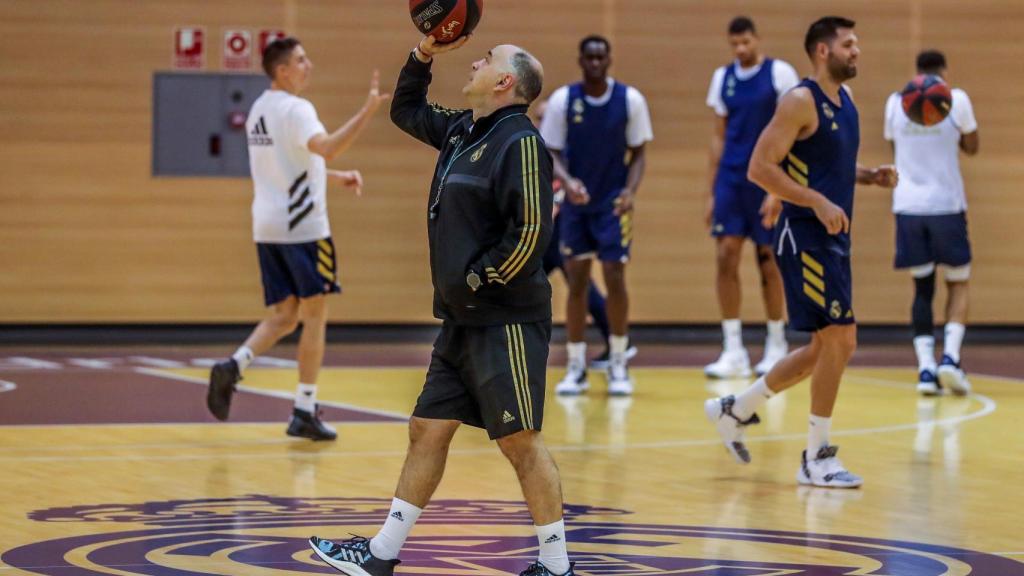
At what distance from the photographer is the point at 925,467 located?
8039 mm

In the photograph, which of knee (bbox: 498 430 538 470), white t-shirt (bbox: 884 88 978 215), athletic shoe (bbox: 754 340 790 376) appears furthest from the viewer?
athletic shoe (bbox: 754 340 790 376)

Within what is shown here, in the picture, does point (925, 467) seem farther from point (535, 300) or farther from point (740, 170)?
point (740, 170)

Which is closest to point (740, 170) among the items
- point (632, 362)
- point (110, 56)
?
point (632, 362)

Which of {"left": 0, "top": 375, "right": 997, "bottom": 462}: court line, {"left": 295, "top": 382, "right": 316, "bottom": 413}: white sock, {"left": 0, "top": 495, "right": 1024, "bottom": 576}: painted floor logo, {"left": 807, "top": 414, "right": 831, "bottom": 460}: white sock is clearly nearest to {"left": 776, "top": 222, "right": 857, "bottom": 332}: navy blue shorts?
{"left": 807, "top": 414, "right": 831, "bottom": 460}: white sock

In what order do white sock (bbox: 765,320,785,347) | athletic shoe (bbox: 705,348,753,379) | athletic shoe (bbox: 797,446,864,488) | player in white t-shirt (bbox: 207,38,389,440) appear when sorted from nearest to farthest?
1. athletic shoe (bbox: 797,446,864,488)
2. player in white t-shirt (bbox: 207,38,389,440)
3. athletic shoe (bbox: 705,348,753,379)
4. white sock (bbox: 765,320,785,347)

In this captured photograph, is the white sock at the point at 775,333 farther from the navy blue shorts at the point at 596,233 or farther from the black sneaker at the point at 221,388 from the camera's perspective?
the black sneaker at the point at 221,388

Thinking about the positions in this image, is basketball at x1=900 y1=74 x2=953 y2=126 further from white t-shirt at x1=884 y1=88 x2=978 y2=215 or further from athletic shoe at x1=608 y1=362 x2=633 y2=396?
athletic shoe at x1=608 y1=362 x2=633 y2=396

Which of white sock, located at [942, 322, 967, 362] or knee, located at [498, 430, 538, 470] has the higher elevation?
knee, located at [498, 430, 538, 470]

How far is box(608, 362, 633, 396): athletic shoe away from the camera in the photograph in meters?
11.3

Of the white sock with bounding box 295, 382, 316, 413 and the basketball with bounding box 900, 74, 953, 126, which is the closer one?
the white sock with bounding box 295, 382, 316, 413

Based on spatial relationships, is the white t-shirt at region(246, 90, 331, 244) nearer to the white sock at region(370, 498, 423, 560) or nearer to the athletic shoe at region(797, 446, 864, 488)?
the athletic shoe at region(797, 446, 864, 488)

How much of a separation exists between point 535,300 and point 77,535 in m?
1.94

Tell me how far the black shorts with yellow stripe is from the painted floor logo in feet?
4.62

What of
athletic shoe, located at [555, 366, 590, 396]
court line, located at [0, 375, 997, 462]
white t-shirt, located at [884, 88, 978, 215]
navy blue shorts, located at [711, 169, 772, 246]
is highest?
white t-shirt, located at [884, 88, 978, 215]
